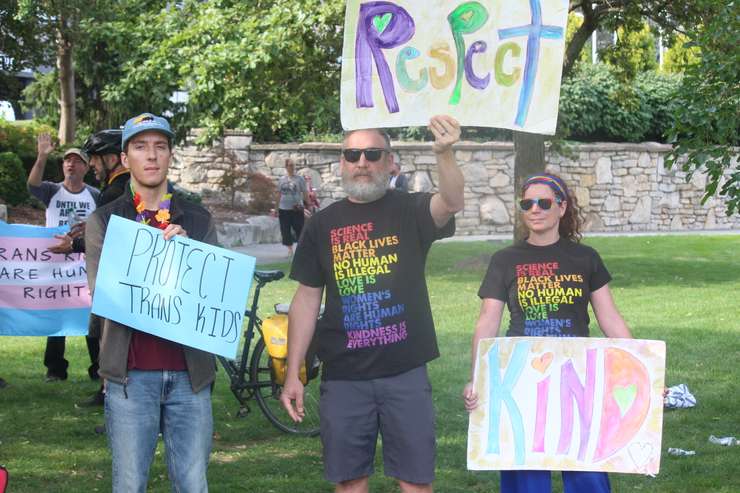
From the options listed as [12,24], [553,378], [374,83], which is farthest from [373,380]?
[12,24]

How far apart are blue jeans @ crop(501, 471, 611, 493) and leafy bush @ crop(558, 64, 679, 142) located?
2439 cm

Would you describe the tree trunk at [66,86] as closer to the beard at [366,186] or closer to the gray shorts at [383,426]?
the beard at [366,186]

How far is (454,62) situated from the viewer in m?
4.57

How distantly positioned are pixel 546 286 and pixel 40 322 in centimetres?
503

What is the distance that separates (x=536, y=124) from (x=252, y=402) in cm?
509

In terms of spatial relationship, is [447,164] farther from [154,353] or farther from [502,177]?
[502,177]

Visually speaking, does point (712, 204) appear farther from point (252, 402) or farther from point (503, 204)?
point (252, 402)

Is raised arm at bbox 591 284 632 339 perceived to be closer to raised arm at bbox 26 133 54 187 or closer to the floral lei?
the floral lei

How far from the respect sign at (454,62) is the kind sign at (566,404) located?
94 centimetres

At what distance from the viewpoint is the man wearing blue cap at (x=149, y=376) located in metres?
4.26

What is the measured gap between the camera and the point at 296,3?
51.4 ft

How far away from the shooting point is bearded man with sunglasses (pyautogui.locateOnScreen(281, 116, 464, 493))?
4.56 meters

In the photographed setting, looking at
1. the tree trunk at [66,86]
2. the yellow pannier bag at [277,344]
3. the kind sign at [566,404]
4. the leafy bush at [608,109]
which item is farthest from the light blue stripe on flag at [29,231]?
the leafy bush at [608,109]

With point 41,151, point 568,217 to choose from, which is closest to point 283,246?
point 41,151
